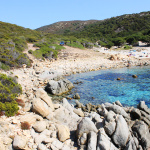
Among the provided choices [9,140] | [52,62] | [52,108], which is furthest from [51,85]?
[52,62]

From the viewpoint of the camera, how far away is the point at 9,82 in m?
12.3

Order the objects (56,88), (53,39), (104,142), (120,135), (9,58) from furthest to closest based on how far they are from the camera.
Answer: (53,39) → (9,58) → (56,88) → (120,135) → (104,142)

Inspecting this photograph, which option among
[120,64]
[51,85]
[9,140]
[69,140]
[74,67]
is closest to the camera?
[9,140]

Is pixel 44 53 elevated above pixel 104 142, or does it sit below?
above

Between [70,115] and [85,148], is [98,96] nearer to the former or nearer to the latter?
[70,115]

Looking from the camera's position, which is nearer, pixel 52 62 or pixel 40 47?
pixel 52 62

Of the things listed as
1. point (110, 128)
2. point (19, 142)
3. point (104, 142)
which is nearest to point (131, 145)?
point (110, 128)

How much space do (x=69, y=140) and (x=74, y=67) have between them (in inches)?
942

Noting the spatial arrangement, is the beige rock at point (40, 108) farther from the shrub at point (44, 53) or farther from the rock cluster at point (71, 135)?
the shrub at point (44, 53)

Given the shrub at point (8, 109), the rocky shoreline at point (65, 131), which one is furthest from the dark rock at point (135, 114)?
the shrub at point (8, 109)

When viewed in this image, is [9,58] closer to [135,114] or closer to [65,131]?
[65,131]

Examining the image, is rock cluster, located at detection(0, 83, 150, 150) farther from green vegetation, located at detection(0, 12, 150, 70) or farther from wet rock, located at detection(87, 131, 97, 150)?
green vegetation, located at detection(0, 12, 150, 70)

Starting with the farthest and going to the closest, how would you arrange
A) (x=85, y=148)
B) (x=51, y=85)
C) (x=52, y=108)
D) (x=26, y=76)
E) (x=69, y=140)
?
1. (x=26, y=76)
2. (x=51, y=85)
3. (x=52, y=108)
4. (x=69, y=140)
5. (x=85, y=148)

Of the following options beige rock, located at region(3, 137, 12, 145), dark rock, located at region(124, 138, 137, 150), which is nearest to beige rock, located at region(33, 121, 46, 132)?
beige rock, located at region(3, 137, 12, 145)
